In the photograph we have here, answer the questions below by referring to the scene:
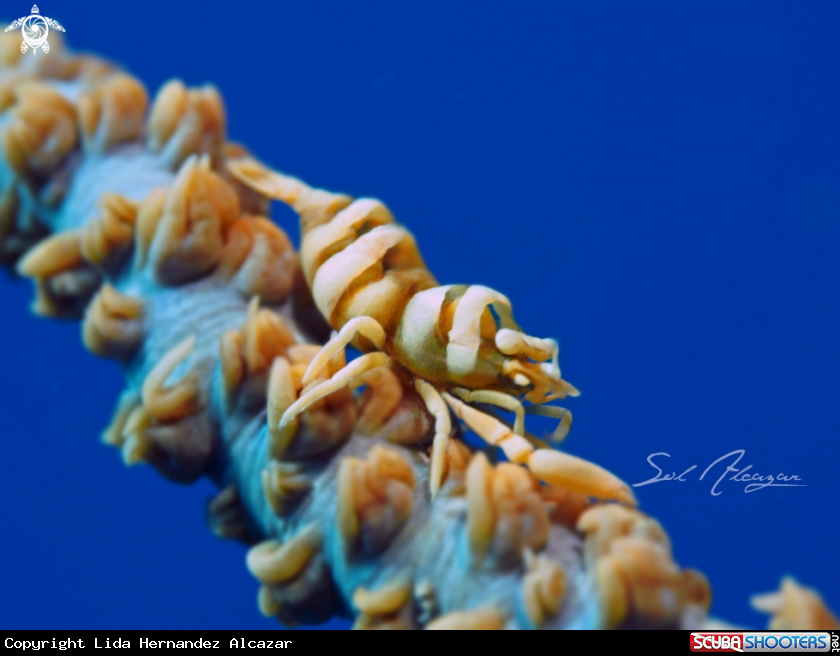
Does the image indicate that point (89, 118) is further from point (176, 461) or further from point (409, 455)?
point (409, 455)

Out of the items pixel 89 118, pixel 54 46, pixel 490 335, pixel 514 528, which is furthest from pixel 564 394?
pixel 54 46

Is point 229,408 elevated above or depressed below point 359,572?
above
